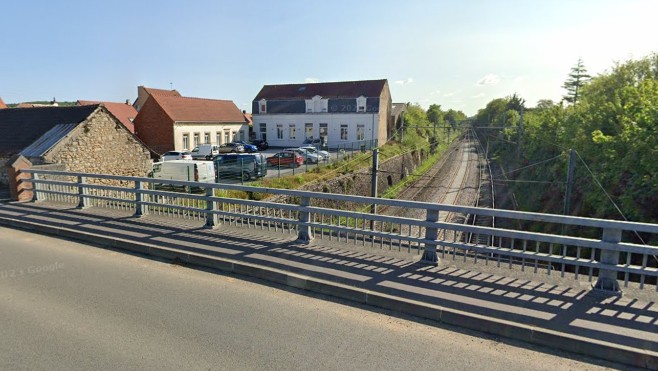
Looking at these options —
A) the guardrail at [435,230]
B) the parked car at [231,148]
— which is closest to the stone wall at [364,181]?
the guardrail at [435,230]

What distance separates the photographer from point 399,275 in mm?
5641

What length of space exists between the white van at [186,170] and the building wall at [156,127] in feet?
61.2

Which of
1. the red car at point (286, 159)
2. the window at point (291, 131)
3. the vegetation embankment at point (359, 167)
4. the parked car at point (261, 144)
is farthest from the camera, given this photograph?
the window at point (291, 131)

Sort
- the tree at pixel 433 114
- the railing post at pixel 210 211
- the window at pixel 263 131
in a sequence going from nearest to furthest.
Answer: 1. the railing post at pixel 210 211
2. the window at pixel 263 131
3. the tree at pixel 433 114

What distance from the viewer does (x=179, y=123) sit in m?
38.7

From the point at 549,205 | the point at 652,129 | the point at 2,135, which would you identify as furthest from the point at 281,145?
the point at 652,129

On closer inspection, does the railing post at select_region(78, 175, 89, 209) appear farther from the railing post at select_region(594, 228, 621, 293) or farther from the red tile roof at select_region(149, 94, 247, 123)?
the red tile roof at select_region(149, 94, 247, 123)

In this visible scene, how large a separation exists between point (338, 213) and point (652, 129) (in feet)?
33.9

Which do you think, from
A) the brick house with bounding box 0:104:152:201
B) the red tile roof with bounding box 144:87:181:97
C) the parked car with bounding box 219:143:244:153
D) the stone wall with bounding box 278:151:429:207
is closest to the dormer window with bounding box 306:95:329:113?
the stone wall with bounding box 278:151:429:207

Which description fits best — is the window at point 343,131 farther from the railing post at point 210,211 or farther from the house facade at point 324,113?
the railing post at point 210,211

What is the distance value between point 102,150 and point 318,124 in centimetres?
3225

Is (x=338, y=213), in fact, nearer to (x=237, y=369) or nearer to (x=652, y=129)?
(x=237, y=369)

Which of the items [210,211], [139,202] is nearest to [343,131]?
[139,202]

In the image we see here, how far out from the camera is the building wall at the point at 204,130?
38719 millimetres
